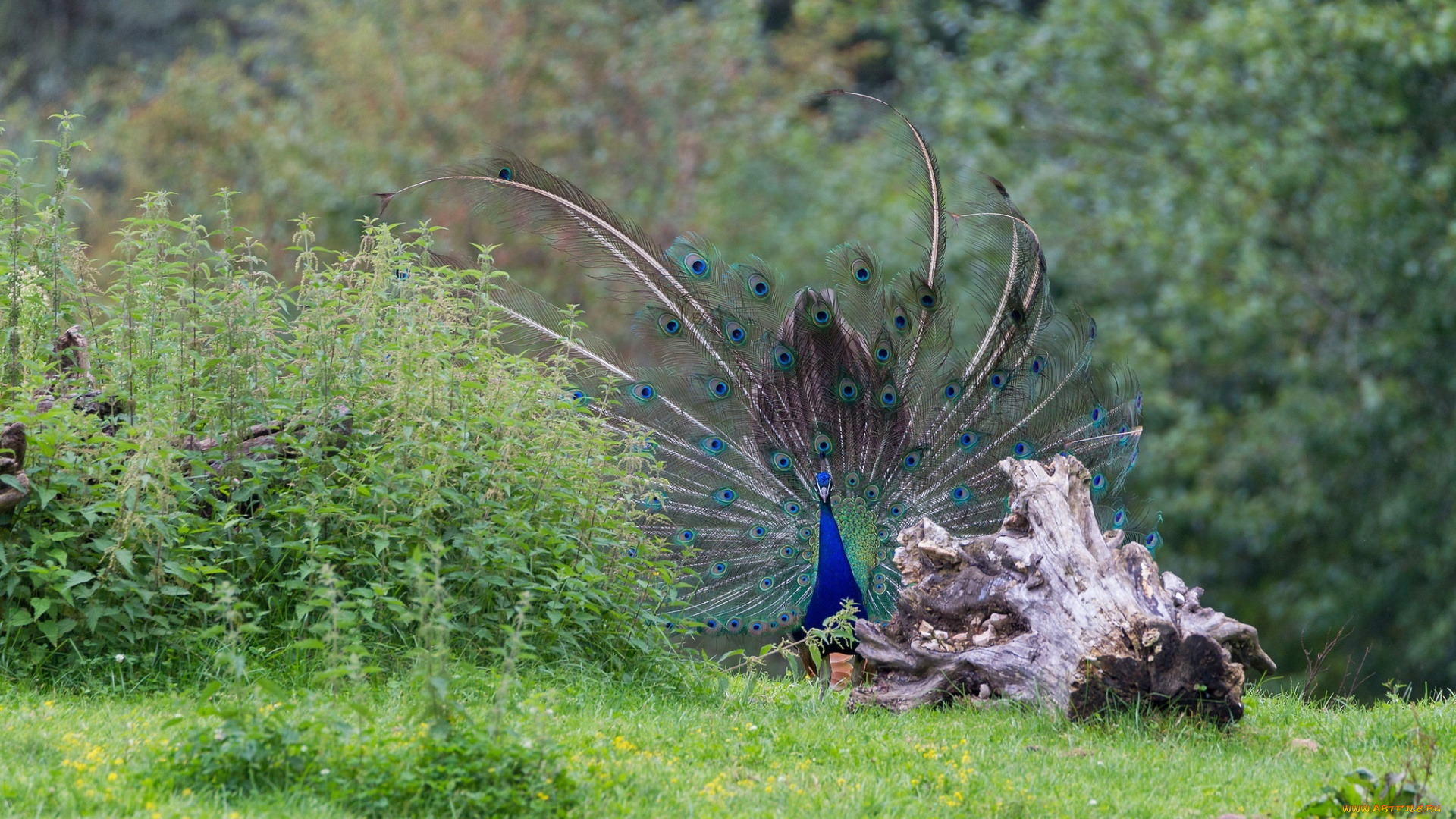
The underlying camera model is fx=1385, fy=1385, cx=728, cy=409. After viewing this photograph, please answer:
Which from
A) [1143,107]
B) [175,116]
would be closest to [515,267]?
[175,116]

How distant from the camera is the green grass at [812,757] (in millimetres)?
4129

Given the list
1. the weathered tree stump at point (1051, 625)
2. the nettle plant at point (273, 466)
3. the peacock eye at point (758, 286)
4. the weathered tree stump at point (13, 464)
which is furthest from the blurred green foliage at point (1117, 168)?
the weathered tree stump at point (13, 464)

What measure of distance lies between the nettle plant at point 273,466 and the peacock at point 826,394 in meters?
1.77

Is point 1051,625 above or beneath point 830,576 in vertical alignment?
above

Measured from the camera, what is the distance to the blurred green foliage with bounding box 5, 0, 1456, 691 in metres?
11.6

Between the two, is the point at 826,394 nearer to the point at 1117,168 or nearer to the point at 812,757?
the point at 812,757

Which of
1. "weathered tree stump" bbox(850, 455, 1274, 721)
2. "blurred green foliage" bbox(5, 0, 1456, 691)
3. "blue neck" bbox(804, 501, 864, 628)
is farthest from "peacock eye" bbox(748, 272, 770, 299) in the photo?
"blurred green foliage" bbox(5, 0, 1456, 691)

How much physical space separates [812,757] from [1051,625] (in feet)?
4.35

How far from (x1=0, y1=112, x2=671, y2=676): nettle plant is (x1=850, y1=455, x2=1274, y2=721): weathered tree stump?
47.5 inches

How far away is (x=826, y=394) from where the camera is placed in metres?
7.89

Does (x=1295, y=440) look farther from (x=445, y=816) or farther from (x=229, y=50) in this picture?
(x=229, y=50)

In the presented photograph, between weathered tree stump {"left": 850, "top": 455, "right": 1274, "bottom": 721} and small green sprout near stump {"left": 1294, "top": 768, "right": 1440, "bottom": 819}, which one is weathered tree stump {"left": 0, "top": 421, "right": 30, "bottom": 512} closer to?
weathered tree stump {"left": 850, "top": 455, "right": 1274, "bottom": 721}

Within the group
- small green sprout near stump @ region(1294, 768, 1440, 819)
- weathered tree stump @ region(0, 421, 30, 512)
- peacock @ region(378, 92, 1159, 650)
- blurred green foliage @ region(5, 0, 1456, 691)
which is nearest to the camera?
small green sprout near stump @ region(1294, 768, 1440, 819)

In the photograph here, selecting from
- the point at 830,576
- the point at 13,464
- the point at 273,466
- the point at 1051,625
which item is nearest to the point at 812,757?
the point at 1051,625
